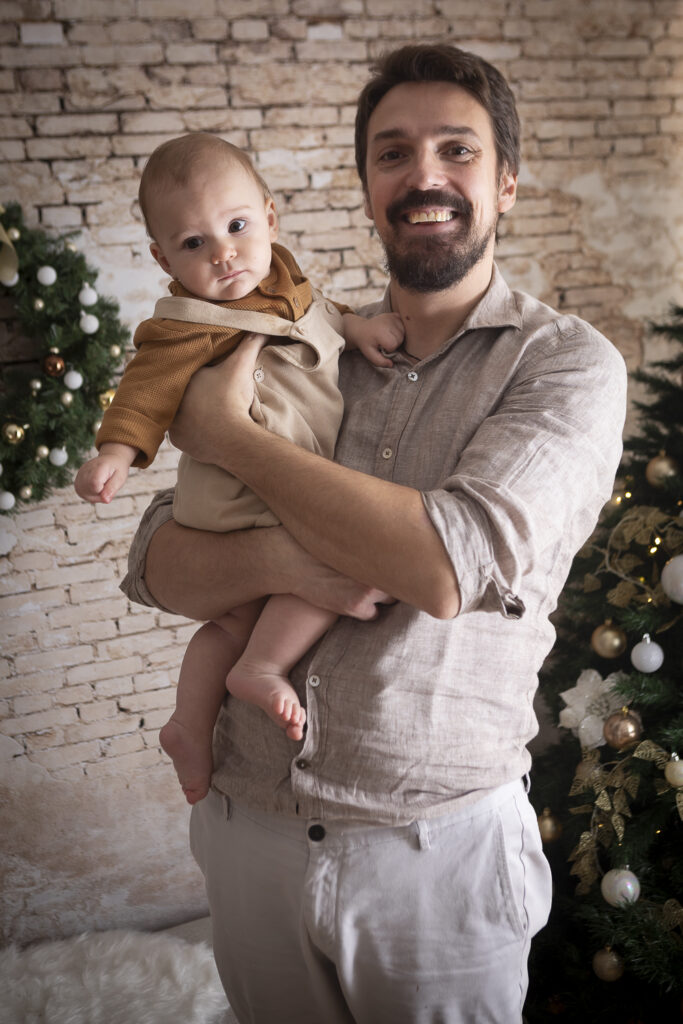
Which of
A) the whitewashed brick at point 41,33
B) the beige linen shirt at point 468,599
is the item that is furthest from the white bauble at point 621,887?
the whitewashed brick at point 41,33

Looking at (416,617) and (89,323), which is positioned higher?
(89,323)

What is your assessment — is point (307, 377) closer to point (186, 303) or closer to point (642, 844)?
point (186, 303)

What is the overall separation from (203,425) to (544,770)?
1.98m

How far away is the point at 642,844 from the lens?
2.41 metres

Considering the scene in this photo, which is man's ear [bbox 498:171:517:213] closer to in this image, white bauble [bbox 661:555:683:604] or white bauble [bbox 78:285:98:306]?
white bauble [bbox 661:555:683:604]

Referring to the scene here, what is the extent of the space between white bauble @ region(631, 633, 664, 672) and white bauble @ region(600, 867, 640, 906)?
580 millimetres

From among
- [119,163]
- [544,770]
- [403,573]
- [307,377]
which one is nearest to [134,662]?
[544,770]

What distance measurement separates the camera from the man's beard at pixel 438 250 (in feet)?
5.29

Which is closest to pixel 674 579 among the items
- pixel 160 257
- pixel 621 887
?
pixel 621 887

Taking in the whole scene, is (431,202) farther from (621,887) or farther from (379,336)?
(621,887)

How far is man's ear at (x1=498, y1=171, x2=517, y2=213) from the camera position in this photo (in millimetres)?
1785

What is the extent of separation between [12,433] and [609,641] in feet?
6.89

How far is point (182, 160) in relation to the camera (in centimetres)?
157

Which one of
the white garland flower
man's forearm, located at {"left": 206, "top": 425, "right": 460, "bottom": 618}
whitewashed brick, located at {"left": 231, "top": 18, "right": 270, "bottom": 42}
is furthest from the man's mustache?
whitewashed brick, located at {"left": 231, "top": 18, "right": 270, "bottom": 42}
